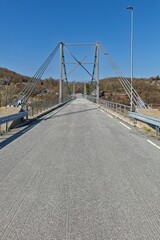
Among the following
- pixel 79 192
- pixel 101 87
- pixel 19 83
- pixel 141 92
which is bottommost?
pixel 79 192

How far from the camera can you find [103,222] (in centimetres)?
372

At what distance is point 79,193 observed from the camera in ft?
15.9

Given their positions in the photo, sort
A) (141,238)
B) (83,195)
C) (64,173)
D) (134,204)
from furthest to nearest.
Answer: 1. (64,173)
2. (83,195)
3. (134,204)
4. (141,238)

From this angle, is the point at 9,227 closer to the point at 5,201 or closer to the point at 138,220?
the point at 5,201

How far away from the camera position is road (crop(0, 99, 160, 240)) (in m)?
3.52

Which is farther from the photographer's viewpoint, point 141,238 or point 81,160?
point 81,160

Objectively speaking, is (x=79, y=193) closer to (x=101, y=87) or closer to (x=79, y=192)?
(x=79, y=192)

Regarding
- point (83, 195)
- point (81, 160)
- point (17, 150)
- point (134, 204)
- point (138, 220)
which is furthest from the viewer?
point (17, 150)

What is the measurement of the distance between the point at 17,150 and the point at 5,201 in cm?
418

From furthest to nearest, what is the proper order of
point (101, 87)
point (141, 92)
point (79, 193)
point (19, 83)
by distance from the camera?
point (101, 87) < point (19, 83) < point (141, 92) < point (79, 193)

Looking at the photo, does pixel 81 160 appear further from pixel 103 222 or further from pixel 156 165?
pixel 103 222

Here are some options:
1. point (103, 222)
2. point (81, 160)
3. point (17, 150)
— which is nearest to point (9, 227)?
point (103, 222)

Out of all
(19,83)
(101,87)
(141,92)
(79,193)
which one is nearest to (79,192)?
(79,193)

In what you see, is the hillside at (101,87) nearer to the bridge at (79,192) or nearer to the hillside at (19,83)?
the hillside at (19,83)
